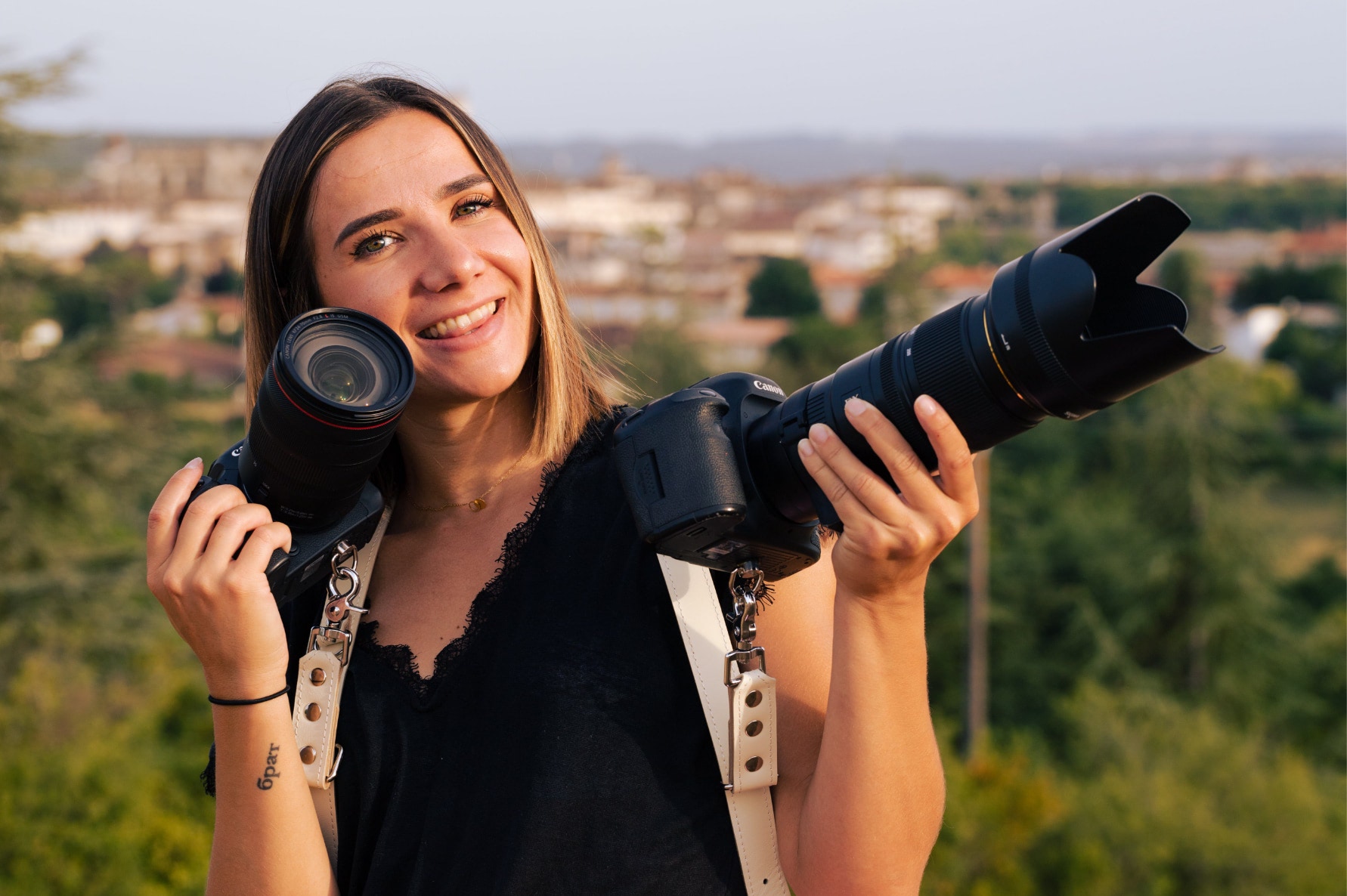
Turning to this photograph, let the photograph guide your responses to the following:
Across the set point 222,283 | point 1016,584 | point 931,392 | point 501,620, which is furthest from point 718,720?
point 222,283

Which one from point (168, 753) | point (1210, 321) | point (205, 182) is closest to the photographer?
point (168, 753)

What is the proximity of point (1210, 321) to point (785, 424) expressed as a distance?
98.7 feet

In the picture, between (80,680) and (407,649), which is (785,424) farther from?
(80,680)

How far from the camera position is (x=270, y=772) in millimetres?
1384

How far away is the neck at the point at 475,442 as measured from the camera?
5.34 feet

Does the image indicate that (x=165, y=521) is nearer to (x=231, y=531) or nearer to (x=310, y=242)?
(x=231, y=531)

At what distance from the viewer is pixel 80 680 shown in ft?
45.1

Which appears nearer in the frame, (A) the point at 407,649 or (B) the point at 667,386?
(A) the point at 407,649

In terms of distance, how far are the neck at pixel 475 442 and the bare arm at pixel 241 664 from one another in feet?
0.93

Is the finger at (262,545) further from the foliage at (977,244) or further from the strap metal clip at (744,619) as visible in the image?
the foliage at (977,244)

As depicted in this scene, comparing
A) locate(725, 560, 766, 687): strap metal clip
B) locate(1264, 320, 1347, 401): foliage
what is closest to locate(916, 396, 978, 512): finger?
locate(725, 560, 766, 687): strap metal clip

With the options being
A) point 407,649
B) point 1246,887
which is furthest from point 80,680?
point 407,649

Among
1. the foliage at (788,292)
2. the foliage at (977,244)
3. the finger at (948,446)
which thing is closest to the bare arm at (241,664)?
the finger at (948,446)

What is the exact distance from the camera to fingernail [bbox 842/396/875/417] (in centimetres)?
122
